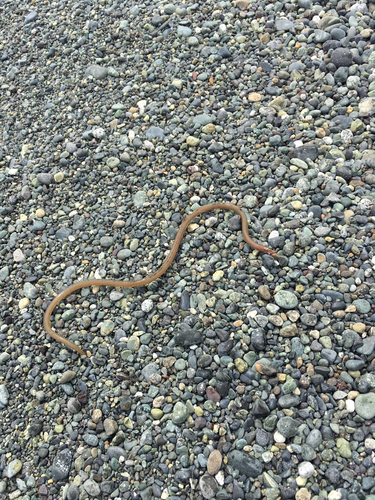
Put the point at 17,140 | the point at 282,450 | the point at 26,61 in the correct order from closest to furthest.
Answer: the point at 282,450, the point at 17,140, the point at 26,61

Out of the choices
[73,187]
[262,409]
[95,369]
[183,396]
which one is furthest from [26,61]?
[262,409]

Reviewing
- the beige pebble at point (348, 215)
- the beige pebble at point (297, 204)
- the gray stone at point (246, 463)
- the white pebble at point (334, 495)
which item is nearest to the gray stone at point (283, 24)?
the beige pebble at point (297, 204)

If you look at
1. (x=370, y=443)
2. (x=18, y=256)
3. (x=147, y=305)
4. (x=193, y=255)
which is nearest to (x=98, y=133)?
(x=18, y=256)

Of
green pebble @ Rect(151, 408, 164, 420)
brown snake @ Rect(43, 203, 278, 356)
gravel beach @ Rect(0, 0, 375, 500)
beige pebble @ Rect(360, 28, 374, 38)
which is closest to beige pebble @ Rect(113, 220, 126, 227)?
gravel beach @ Rect(0, 0, 375, 500)

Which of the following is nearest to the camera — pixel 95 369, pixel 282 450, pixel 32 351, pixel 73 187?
pixel 282 450

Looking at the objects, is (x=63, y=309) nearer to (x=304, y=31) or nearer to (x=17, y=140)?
(x=17, y=140)

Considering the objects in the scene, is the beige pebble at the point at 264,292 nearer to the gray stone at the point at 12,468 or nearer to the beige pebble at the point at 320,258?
the beige pebble at the point at 320,258
